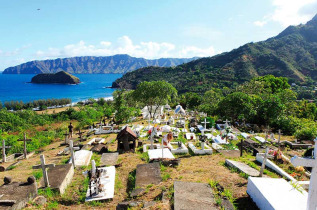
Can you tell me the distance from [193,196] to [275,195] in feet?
7.22

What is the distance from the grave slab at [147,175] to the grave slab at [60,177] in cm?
282

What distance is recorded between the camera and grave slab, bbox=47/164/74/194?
23.3 ft

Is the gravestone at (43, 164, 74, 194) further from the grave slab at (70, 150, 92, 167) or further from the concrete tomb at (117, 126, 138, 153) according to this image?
the concrete tomb at (117, 126, 138, 153)

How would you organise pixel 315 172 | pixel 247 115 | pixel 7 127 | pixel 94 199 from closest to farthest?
1. pixel 315 172
2. pixel 94 199
3. pixel 247 115
4. pixel 7 127

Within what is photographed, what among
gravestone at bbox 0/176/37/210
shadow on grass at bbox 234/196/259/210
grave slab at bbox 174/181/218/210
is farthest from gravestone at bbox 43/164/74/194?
shadow on grass at bbox 234/196/259/210

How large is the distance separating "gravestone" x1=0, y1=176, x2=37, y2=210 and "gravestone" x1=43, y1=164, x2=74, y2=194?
66 centimetres

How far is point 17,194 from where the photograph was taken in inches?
259

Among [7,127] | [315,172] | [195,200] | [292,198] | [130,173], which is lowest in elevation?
[7,127]

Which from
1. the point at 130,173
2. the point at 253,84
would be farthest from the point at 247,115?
the point at 130,173

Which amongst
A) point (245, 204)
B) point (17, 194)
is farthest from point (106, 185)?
point (245, 204)

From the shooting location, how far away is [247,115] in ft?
82.1

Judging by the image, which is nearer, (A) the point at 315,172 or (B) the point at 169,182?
(A) the point at 315,172

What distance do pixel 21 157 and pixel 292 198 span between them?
17.3m

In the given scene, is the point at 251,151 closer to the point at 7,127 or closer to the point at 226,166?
the point at 226,166
